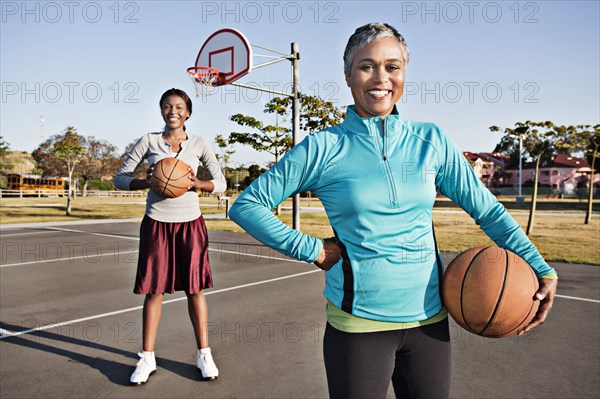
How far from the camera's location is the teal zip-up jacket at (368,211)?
1668 millimetres

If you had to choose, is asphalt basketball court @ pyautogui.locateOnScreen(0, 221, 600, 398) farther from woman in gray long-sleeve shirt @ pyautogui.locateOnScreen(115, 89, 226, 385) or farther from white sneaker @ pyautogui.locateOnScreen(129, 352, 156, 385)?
woman in gray long-sleeve shirt @ pyautogui.locateOnScreen(115, 89, 226, 385)

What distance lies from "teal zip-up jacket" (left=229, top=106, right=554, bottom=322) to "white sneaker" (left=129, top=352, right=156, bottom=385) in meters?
2.36

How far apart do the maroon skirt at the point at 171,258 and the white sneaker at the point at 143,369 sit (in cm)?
55

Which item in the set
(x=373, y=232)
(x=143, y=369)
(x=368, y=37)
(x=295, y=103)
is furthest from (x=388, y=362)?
(x=295, y=103)

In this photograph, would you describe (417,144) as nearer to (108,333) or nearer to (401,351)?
(401,351)

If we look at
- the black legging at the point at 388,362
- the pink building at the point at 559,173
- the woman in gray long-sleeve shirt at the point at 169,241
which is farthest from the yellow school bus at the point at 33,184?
the pink building at the point at 559,173

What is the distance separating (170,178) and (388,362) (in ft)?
7.27

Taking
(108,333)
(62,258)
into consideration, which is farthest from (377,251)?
(62,258)

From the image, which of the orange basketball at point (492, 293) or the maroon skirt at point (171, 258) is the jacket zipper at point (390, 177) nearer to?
the orange basketball at point (492, 293)

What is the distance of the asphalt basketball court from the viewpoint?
3416 mm

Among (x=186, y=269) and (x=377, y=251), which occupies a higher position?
(x=377, y=251)

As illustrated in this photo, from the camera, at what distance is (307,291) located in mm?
6719

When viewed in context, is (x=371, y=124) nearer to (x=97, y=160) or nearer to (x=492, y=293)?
(x=492, y=293)

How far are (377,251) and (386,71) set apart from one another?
0.67m
